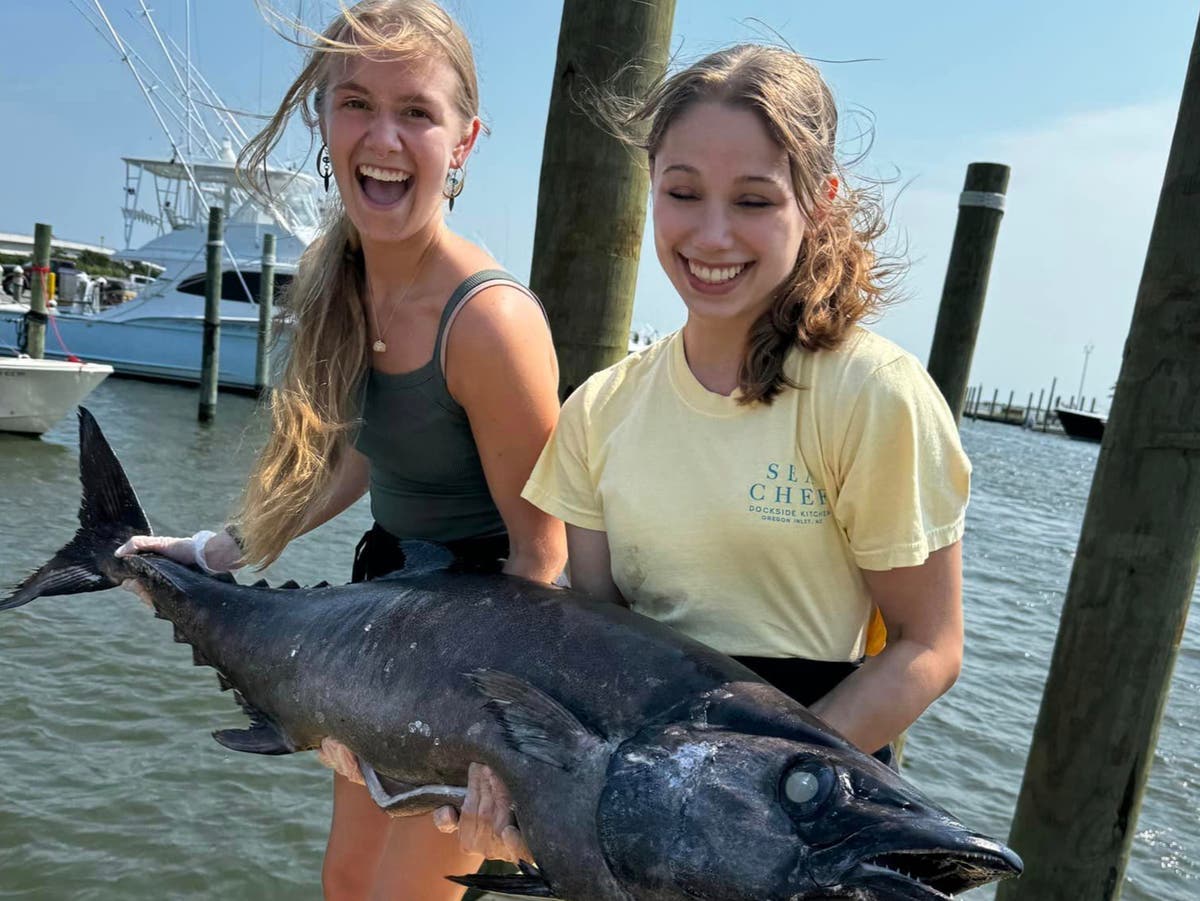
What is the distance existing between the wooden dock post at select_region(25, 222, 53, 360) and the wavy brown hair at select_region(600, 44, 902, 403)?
16929 mm

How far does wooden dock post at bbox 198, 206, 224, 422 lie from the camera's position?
2030 cm

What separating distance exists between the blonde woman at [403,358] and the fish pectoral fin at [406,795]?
12 cm

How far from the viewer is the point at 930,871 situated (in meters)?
1.53

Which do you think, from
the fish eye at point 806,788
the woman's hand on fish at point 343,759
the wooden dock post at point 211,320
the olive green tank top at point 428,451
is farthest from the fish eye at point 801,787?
the wooden dock post at point 211,320

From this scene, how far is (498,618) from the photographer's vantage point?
2273mm

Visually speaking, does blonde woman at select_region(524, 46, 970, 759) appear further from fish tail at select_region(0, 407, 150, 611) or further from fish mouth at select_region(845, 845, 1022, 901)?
fish tail at select_region(0, 407, 150, 611)

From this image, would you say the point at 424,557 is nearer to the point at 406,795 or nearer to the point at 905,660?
the point at 406,795

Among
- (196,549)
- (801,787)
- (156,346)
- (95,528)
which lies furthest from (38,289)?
(801,787)

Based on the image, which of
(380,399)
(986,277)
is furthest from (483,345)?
(986,277)

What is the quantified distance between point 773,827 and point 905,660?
0.59m

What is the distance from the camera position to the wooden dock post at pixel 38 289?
16.3m

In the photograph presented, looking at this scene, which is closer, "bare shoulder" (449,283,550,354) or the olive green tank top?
"bare shoulder" (449,283,550,354)

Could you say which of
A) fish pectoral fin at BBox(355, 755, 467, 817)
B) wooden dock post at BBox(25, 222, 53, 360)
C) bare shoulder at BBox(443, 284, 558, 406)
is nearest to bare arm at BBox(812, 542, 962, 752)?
fish pectoral fin at BBox(355, 755, 467, 817)

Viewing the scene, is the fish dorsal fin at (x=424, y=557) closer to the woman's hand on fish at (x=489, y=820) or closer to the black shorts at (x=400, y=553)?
the black shorts at (x=400, y=553)
